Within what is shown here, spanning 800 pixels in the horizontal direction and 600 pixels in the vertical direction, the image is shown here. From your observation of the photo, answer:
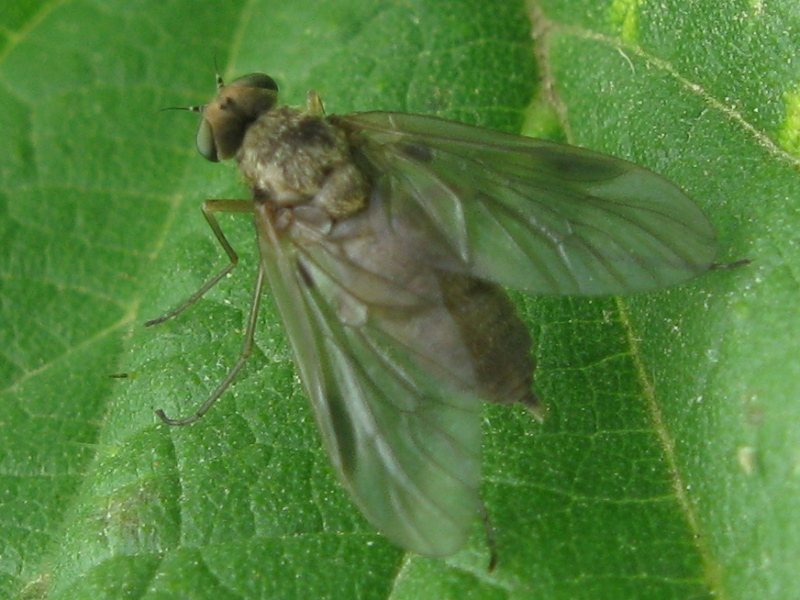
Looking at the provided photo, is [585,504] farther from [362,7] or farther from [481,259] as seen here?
[362,7]

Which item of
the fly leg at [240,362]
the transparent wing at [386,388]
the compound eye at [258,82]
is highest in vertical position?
the compound eye at [258,82]

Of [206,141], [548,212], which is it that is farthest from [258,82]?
[548,212]

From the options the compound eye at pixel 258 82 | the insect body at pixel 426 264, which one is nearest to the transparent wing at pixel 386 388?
the insect body at pixel 426 264

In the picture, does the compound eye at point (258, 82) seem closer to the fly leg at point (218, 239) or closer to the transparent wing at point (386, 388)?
the fly leg at point (218, 239)

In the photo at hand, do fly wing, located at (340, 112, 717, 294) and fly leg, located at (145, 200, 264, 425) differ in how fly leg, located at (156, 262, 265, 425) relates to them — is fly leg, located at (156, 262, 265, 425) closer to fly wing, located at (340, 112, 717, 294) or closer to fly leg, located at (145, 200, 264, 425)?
fly leg, located at (145, 200, 264, 425)

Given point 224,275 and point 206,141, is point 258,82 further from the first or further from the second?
point 224,275

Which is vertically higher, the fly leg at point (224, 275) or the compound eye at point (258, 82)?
the compound eye at point (258, 82)

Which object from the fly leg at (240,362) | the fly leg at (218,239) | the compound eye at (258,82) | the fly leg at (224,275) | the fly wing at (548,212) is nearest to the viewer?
the fly wing at (548,212)

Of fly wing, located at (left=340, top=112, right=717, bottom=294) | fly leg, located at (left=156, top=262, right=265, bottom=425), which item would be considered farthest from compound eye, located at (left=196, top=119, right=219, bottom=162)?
fly wing, located at (left=340, top=112, right=717, bottom=294)
